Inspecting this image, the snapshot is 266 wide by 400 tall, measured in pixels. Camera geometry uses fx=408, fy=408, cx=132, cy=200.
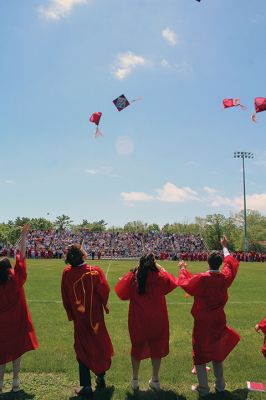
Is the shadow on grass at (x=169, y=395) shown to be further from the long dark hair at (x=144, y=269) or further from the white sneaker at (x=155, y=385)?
the long dark hair at (x=144, y=269)

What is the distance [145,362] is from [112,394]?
1660mm

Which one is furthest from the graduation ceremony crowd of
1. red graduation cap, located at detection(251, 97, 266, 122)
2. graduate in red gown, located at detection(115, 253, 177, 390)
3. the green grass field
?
red graduation cap, located at detection(251, 97, 266, 122)

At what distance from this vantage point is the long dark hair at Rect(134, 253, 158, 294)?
581 centimetres

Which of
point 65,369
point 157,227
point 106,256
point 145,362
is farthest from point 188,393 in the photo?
point 157,227

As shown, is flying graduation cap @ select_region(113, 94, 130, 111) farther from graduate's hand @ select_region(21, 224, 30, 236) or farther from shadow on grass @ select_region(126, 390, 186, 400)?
shadow on grass @ select_region(126, 390, 186, 400)

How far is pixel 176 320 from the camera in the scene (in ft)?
36.0

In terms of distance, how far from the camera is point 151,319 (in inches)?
231

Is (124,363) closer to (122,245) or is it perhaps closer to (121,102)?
(121,102)

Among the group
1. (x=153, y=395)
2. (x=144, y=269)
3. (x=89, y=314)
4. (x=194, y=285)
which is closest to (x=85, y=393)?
(x=153, y=395)

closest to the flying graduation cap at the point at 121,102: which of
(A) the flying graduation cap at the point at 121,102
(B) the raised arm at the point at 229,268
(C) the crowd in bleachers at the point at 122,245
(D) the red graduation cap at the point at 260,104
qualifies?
(A) the flying graduation cap at the point at 121,102

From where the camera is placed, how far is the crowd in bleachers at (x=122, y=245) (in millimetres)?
50062

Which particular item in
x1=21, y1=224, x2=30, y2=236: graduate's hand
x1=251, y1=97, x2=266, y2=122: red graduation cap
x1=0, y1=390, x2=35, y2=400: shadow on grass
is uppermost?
x1=251, y1=97, x2=266, y2=122: red graduation cap

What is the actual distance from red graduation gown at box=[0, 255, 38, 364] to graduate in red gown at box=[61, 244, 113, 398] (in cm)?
66

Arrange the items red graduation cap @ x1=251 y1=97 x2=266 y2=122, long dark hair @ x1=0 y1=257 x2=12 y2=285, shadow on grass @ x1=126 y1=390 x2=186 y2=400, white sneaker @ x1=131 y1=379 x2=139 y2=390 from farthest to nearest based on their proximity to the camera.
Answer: red graduation cap @ x1=251 y1=97 x2=266 y2=122
white sneaker @ x1=131 y1=379 x2=139 y2=390
long dark hair @ x1=0 y1=257 x2=12 y2=285
shadow on grass @ x1=126 y1=390 x2=186 y2=400
